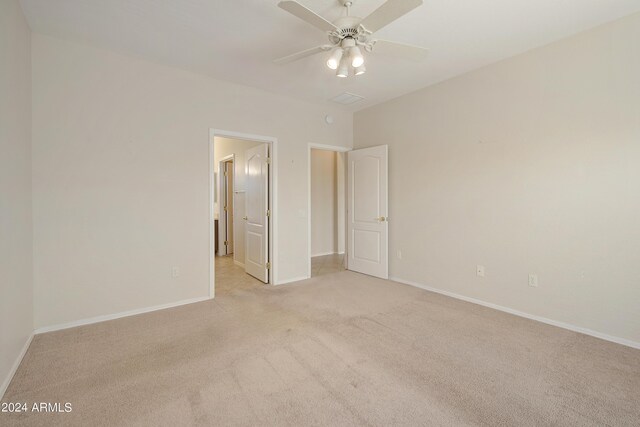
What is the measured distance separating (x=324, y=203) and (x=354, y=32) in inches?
191

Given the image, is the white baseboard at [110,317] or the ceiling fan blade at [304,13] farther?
the white baseboard at [110,317]

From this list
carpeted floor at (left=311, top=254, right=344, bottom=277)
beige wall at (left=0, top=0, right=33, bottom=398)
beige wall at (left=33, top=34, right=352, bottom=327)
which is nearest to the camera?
beige wall at (left=0, top=0, right=33, bottom=398)

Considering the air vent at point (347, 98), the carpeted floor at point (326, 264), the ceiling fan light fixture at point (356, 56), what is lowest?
the carpeted floor at point (326, 264)

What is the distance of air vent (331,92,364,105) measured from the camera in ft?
13.9

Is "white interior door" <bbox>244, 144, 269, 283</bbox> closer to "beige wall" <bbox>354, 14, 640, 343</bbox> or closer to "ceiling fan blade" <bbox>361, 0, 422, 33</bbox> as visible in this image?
"beige wall" <bbox>354, 14, 640, 343</bbox>

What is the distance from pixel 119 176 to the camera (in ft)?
10.0

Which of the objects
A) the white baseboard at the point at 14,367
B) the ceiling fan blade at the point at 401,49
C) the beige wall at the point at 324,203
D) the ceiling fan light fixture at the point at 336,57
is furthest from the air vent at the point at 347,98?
the white baseboard at the point at 14,367

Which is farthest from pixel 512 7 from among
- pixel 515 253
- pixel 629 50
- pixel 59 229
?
pixel 59 229

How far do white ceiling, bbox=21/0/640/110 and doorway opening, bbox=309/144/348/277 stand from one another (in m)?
3.33

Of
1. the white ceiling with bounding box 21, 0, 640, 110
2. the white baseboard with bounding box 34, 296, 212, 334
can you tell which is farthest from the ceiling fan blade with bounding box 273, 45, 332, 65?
the white baseboard with bounding box 34, 296, 212, 334

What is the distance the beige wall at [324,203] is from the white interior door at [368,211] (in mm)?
1651

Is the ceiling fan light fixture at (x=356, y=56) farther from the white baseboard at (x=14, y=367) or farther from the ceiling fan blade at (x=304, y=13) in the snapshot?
the white baseboard at (x=14, y=367)

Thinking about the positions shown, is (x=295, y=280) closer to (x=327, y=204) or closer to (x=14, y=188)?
(x=327, y=204)

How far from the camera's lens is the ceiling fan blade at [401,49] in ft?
7.29
